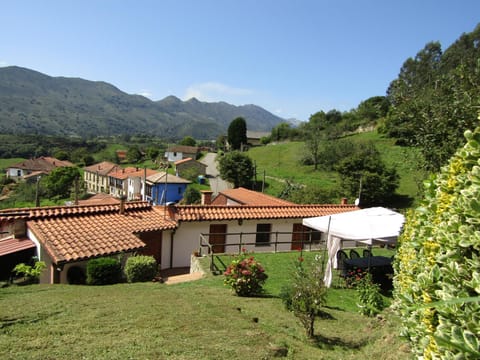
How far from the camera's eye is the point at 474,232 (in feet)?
6.21

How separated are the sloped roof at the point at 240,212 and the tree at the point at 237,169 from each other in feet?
89.9

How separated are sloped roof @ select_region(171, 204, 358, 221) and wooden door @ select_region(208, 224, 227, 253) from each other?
0.55m

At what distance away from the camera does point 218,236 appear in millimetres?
16078

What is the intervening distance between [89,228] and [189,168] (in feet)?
177

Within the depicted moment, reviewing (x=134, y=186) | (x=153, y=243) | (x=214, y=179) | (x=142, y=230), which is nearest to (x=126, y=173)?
(x=134, y=186)

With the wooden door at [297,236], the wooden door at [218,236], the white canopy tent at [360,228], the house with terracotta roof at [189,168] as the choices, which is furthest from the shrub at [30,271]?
the house with terracotta roof at [189,168]

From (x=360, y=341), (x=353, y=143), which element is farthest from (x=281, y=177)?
(x=360, y=341)

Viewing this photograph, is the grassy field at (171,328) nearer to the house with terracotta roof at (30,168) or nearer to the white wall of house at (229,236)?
the white wall of house at (229,236)

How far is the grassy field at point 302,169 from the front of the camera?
35.3 meters

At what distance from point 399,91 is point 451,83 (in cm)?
164

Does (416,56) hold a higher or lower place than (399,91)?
higher

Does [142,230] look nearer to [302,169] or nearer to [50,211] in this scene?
[50,211]

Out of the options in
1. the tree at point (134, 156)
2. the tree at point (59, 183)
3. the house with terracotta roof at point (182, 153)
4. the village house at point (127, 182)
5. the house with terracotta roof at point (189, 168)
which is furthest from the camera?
the tree at point (134, 156)

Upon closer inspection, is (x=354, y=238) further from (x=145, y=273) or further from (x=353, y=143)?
(x=353, y=143)
